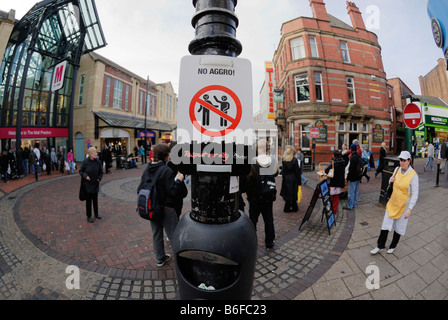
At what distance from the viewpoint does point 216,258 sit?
125 centimetres

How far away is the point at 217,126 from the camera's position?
1.26 meters

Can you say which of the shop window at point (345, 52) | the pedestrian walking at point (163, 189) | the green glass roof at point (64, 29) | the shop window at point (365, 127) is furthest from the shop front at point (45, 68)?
the shop window at point (365, 127)

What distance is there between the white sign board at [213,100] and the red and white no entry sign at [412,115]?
211 inches

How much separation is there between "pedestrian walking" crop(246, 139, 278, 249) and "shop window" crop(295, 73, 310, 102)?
51.4 ft

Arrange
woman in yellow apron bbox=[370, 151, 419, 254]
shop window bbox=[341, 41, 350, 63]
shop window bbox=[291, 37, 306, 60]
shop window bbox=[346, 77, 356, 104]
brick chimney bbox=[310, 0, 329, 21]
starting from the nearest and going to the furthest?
woman in yellow apron bbox=[370, 151, 419, 254] < shop window bbox=[291, 37, 306, 60] < shop window bbox=[346, 77, 356, 104] < brick chimney bbox=[310, 0, 329, 21] < shop window bbox=[341, 41, 350, 63]

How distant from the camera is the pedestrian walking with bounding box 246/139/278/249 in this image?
330cm

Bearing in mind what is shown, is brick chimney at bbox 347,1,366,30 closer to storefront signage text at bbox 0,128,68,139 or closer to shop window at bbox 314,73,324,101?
shop window at bbox 314,73,324,101

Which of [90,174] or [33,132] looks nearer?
[90,174]

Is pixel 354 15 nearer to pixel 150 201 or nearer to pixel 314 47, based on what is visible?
pixel 314 47

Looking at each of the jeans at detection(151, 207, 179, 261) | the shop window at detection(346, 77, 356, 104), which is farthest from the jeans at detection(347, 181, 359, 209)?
the shop window at detection(346, 77, 356, 104)

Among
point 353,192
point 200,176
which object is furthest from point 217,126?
point 353,192

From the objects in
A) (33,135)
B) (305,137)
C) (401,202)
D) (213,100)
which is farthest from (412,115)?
(33,135)

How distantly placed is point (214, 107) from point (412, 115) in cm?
572
